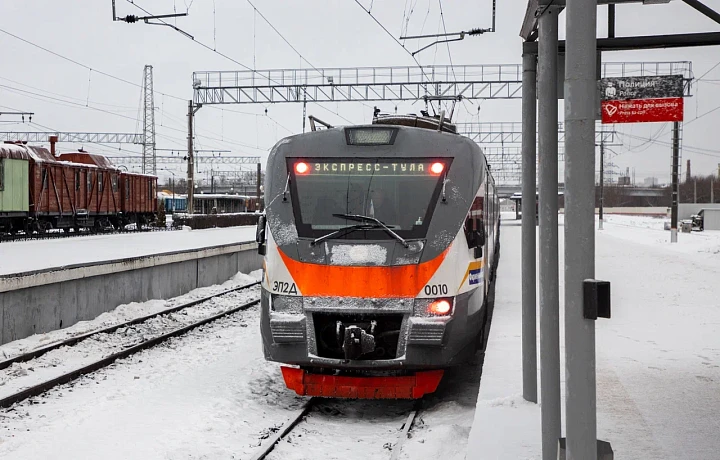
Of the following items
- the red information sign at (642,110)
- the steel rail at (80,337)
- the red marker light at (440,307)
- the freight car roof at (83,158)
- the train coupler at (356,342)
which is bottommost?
the steel rail at (80,337)

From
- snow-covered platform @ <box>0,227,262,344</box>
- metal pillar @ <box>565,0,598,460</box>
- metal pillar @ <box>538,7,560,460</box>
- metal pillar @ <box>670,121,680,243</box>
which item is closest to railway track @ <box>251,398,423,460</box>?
metal pillar @ <box>538,7,560,460</box>

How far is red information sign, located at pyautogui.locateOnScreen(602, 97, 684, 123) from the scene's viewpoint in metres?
4.29

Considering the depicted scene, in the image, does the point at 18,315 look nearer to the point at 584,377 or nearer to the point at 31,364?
the point at 31,364

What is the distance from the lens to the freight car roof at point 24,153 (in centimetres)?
2407

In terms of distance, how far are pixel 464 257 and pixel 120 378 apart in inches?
172

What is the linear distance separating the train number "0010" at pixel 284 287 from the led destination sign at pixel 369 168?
1.23m

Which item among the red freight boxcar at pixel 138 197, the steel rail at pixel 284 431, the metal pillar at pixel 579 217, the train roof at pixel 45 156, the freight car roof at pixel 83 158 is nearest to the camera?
the metal pillar at pixel 579 217

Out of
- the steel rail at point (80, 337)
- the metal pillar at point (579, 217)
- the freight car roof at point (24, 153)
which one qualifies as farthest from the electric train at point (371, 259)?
the freight car roof at point (24, 153)

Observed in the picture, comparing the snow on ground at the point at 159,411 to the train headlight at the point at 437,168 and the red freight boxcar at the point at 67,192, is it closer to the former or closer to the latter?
the train headlight at the point at 437,168

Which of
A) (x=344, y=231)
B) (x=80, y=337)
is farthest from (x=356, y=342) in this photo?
(x=80, y=337)

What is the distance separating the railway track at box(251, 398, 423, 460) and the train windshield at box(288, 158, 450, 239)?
172 cm

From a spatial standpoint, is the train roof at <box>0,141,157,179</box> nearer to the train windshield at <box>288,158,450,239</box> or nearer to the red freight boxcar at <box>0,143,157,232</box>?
the red freight boxcar at <box>0,143,157,232</box>

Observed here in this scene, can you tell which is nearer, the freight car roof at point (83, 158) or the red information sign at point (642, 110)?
the red information sign at point (642, 110)

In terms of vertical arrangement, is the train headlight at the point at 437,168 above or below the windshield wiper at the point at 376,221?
above
